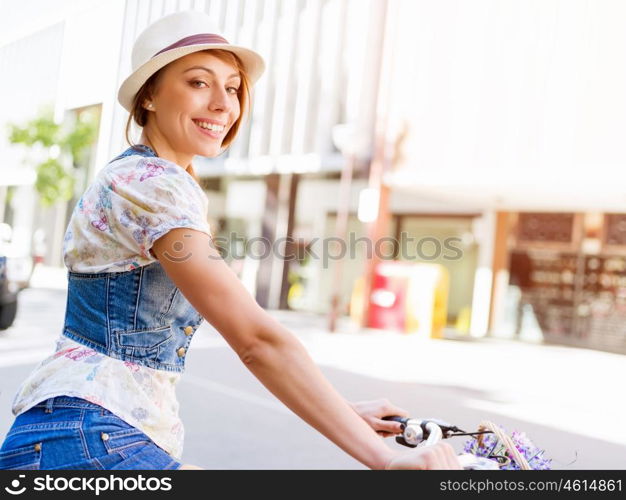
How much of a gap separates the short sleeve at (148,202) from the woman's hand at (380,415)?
1.79 ft

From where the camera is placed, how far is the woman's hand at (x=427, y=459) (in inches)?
42.7

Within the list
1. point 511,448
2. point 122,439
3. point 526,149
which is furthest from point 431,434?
point 526,149

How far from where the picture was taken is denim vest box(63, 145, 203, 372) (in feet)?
4.17

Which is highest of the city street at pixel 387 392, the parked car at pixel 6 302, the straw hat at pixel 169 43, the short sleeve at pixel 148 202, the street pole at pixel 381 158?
the street pole at pixel 381 158

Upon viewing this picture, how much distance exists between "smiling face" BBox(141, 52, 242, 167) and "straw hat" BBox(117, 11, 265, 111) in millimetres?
35

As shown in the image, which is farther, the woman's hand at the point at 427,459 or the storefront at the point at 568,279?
the storefront at the point at 568,279

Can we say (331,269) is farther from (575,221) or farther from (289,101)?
(575,221)

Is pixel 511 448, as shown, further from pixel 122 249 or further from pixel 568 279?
pixel 568 279

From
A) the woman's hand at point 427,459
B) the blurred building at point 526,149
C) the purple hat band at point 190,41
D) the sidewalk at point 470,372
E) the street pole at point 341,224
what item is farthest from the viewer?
the street pole at point 341,224

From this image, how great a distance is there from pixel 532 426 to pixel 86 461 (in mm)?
5813

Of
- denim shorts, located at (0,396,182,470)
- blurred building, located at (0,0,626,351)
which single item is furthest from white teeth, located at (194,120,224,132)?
blurred building, located at (0,0,626,351)

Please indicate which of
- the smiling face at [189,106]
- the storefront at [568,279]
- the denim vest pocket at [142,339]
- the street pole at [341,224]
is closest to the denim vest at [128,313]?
the denim vest pocket at [142,339]

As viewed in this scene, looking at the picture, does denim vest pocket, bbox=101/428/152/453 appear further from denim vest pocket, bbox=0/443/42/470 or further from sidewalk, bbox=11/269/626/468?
sidewalk, bbox=11/269/626/468

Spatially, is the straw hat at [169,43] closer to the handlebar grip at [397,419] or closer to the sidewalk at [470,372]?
the handlebar grip at [397,419]
